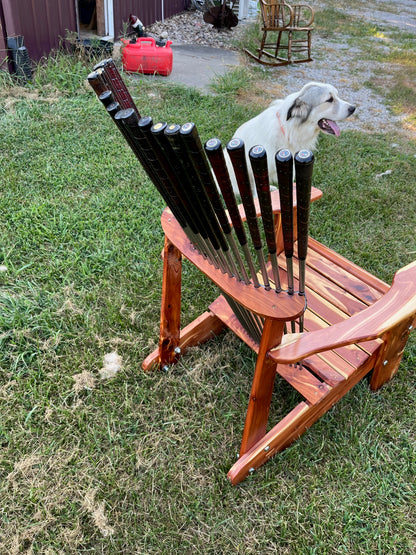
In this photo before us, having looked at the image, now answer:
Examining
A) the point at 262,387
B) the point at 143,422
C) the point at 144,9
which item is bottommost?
the point at 143,422

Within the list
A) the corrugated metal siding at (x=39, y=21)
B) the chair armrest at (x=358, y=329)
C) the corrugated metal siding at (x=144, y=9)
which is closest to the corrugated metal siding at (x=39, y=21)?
the corrugated metal siding at (x=39, y=21)

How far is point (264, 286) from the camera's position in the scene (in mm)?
1305

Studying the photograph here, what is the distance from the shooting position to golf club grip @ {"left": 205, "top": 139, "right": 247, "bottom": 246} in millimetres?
891

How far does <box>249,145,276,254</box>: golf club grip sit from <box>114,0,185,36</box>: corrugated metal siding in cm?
674

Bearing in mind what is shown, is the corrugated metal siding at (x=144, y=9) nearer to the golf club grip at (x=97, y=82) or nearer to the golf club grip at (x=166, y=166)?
the golf club grip at (x=97, y=82)

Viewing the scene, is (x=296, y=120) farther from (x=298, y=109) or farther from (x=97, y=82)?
(x=97, y=82)

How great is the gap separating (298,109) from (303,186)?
7.86 feet

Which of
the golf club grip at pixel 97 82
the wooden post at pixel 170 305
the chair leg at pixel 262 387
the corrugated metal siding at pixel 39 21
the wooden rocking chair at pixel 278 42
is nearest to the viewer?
the golf club grip at pixel 97 82

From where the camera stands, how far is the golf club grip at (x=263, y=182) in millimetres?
865

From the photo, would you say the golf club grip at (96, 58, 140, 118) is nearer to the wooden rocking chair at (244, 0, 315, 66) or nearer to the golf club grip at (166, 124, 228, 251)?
the golf club grip at (166, 124, 228, 251)

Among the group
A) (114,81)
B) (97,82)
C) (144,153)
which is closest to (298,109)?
(114,81)

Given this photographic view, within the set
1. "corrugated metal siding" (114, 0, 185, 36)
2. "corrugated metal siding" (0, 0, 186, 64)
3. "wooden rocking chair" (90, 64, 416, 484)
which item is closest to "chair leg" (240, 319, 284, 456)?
"wooden rocking chair" (90, 64, 416, 484)

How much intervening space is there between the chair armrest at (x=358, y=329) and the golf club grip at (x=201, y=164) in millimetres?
456

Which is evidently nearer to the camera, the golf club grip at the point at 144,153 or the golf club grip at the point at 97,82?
the golf club grip at the point at 144,153
